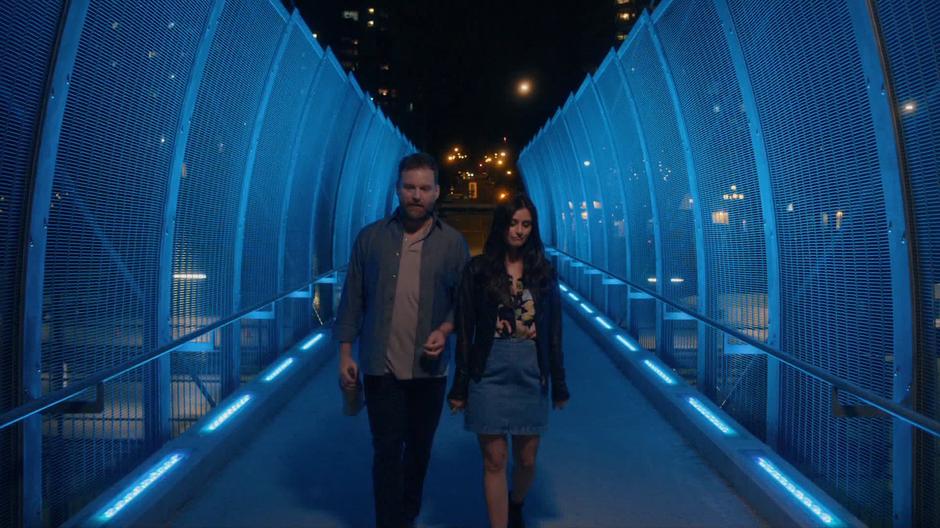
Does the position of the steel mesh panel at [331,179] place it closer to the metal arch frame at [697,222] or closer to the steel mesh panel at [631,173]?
the steel mesh panel at [631,173]

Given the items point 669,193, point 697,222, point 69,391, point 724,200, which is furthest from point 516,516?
point 669,193

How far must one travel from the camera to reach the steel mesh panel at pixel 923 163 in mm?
3477

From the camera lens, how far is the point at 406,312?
3.71 meters

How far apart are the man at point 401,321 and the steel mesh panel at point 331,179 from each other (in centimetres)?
693

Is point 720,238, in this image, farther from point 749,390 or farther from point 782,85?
point 782,85

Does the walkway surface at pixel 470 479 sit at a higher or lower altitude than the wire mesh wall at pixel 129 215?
lower

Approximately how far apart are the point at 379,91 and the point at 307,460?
120m

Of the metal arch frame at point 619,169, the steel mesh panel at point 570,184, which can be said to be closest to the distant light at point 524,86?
the steel mesh panel at point 570,184

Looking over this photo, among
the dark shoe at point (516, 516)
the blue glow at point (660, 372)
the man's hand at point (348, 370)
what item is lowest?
the dark shoe at point (516, 516)

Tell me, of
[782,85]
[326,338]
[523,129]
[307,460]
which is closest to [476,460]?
[307,460]

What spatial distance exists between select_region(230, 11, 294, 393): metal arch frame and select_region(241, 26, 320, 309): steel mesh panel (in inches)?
6.8

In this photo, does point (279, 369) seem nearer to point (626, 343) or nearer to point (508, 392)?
point (626, 343)

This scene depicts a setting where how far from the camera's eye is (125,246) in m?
4.73

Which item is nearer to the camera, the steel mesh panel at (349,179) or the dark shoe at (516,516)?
the dark shoe at (516,516)
